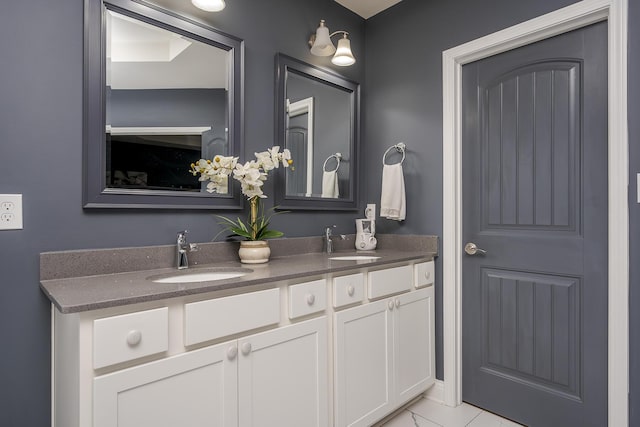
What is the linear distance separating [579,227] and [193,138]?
1861mm

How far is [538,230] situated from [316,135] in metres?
1.33

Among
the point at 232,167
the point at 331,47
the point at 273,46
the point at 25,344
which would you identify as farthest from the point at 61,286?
the point at 331,47

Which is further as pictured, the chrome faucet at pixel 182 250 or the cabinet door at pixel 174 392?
the chrome faucet at pixel 182 250

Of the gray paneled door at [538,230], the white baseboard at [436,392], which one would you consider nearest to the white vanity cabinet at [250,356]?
the white baseboard at [436,392]

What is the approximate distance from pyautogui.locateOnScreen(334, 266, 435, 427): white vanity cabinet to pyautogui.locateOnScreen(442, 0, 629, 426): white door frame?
0.45 ft

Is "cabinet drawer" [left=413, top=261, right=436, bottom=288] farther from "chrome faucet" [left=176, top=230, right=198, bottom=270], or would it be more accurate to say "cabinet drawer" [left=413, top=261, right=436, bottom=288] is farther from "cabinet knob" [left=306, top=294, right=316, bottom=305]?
"chrome faucet" [left=176, top=230, right=198, bottom=270]

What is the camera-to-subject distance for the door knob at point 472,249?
2.08 metres

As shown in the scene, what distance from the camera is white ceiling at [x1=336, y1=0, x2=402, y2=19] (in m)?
2.40

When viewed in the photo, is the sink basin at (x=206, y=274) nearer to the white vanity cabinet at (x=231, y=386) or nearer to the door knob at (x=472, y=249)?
the white vanity cabinet at (x=231, y=386)

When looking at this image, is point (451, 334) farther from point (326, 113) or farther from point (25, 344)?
point (25, 344)

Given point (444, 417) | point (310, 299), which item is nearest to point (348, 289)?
point (310, 299)

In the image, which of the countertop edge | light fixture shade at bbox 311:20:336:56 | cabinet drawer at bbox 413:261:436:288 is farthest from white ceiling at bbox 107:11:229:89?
cabinet drawer at bbox 413:261:436:288

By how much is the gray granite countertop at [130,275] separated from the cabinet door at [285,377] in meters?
0.21

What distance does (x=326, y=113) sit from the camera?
233cm
